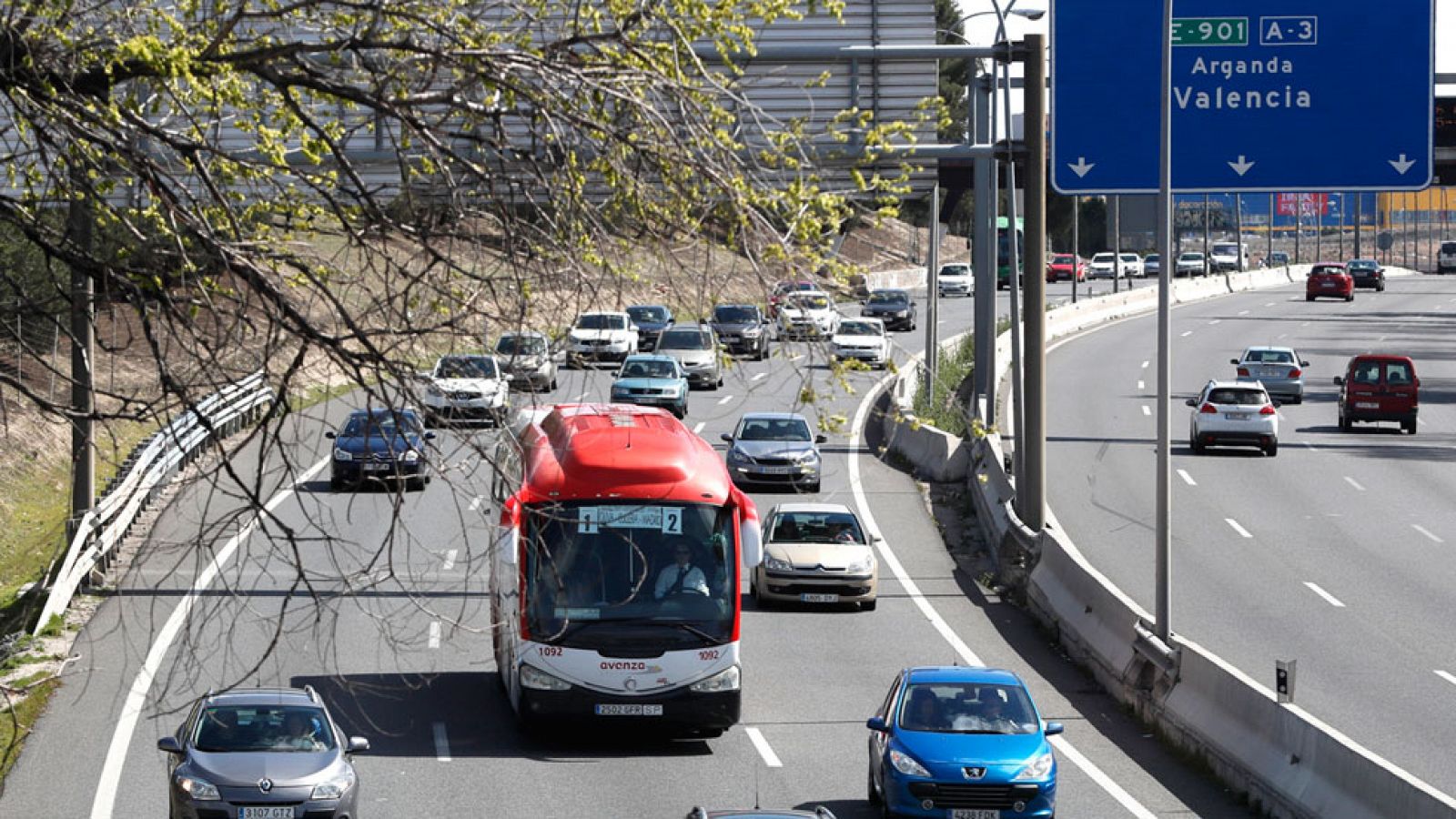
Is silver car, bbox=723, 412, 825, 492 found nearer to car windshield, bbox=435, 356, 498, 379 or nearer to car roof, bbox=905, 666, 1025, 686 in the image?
car roof, bbox=905, 666, 1025, 686

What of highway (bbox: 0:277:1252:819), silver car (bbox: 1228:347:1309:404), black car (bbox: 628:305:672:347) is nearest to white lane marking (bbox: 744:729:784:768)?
highway (bbox: 0:277:1252:819)

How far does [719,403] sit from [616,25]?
4500 cm

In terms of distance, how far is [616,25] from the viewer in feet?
33.0

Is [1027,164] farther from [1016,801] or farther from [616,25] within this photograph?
[616,25]

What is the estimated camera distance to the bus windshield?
2198 centimetres

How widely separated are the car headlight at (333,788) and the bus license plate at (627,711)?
14.2ft

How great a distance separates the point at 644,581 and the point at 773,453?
2018 centimetres

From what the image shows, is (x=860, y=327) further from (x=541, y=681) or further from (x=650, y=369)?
(x=650, y=369)

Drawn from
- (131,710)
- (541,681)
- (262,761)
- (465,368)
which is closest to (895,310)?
(131,710)

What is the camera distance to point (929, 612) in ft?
102

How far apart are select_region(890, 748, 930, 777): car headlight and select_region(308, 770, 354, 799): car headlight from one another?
15.5 feet

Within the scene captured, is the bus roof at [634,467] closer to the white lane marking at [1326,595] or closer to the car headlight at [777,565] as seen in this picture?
the car headlight at [777,565]

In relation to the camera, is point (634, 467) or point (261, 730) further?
point (634, 467)

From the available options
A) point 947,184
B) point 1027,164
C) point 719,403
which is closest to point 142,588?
point 1027,164
